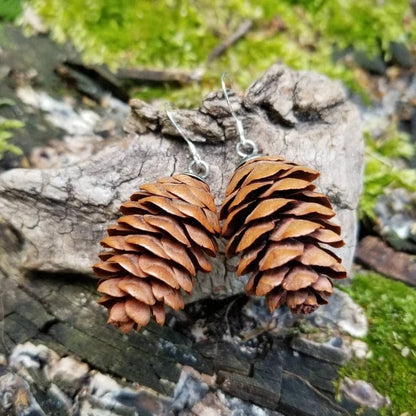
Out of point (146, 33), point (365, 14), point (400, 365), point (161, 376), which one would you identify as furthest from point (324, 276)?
point (365, 14)

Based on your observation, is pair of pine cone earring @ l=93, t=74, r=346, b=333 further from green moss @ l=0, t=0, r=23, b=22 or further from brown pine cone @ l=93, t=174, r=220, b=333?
green moss @ l=0, t=0, r=23, b=22

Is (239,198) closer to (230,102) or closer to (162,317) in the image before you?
(162,317)

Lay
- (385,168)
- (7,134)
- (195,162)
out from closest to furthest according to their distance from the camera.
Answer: (195,162)
(7,134)
(385,168)

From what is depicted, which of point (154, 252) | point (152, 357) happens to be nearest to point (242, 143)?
point (154, 252)

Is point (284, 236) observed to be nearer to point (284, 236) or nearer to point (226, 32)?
point (284, 236)

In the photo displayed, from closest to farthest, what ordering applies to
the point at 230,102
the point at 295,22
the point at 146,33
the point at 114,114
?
the point at 230,102 → the point at 114,114 → the point at 146,33 → the point at 295,22

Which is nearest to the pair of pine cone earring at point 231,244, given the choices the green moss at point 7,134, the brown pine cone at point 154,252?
the brown pine cone at point 154,252
